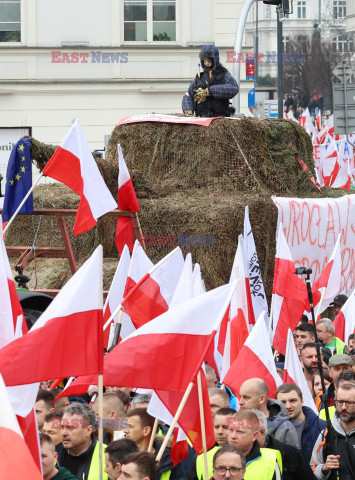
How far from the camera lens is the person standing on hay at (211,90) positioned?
53.4 feet

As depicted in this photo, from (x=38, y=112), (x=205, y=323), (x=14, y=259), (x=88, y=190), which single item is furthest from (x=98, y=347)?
(x=38, y=112)

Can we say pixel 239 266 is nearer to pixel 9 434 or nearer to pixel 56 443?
pixel 56 443

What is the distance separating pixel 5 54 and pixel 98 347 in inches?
968

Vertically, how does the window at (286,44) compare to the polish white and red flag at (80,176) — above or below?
above

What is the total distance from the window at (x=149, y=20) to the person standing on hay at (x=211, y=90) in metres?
14.2

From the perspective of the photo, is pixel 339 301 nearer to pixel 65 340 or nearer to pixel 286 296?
pixel 286 296

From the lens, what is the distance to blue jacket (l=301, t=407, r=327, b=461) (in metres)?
8.07

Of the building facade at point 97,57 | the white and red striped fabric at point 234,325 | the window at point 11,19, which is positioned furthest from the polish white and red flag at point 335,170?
the white and red striped fabric at point 234,325

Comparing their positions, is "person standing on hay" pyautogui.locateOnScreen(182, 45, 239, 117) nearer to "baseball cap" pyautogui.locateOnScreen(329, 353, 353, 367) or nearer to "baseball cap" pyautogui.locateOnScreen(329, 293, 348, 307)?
"baseball cap" pyautogui.locateOnScreen(329, 293, 348, 307)

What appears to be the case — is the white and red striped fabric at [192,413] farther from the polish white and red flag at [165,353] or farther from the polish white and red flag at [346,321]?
the polish white and red flag at [346,321]

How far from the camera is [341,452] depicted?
7.60 meters

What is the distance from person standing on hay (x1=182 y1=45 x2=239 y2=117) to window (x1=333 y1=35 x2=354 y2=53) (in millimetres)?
64115

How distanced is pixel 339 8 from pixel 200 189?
93060mm

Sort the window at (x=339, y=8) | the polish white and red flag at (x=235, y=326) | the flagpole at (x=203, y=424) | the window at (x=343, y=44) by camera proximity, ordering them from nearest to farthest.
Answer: the flagpole at (x=203, y=424), the polish white and red flag at (x=235, y=326), the window at (x=343, y=44), the window at (x=339, y=8)
